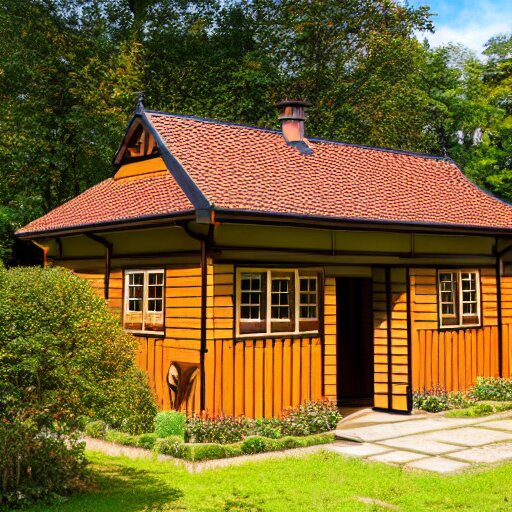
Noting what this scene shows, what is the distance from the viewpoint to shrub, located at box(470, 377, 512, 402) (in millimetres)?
14734

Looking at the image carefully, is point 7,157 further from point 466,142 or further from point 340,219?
point 466,142

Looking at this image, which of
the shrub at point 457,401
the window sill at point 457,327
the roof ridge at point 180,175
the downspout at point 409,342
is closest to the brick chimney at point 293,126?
the roof ridge at point 180,175

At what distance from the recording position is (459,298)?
15156 millimetres

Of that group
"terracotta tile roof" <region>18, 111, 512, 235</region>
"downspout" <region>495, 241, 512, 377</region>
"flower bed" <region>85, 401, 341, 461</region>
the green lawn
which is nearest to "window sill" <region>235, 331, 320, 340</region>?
"flower bed" <region>85, 401, 341, 461</region>

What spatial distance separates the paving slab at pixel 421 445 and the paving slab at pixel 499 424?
1592mm

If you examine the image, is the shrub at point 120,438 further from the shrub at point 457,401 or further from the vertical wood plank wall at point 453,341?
the shrub at point 457,401

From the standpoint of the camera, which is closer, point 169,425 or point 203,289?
point 169,425

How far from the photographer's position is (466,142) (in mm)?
40594

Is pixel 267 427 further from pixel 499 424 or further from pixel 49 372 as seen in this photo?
pixel 49 372

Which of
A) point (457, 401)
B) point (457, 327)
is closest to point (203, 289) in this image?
point (457, 401)

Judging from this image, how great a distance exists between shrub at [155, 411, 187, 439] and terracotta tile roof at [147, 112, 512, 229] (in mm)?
3233

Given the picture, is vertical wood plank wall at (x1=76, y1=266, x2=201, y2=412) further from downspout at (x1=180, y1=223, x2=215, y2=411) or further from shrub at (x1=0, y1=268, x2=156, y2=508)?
shrub at (x1=0, y1=268, x2=156, y2=508)

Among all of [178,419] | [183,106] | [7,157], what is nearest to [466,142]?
[183,106]

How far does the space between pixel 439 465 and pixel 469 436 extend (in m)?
2.20
